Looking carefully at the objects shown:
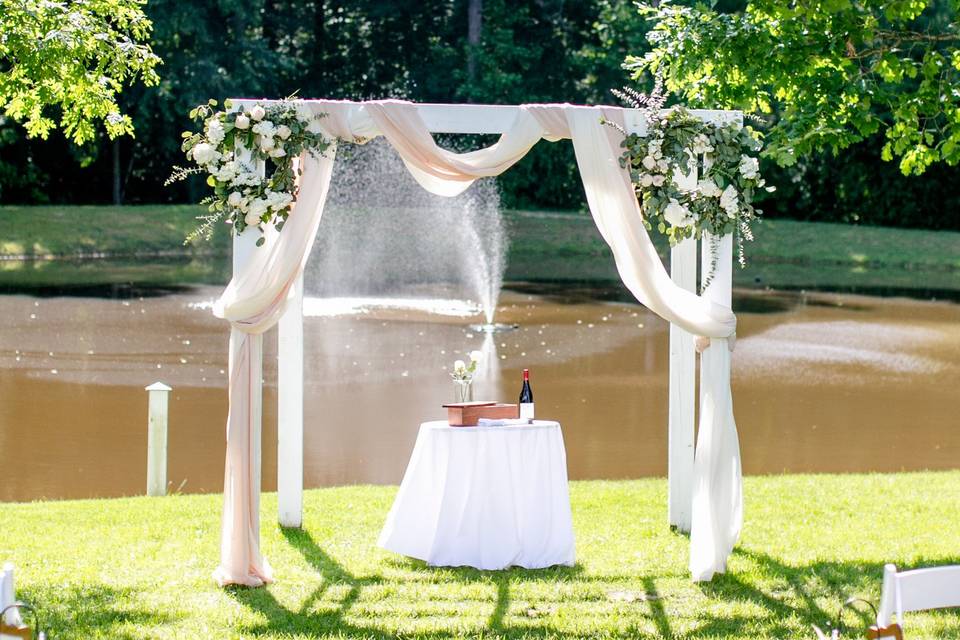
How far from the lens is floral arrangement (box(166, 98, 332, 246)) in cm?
697

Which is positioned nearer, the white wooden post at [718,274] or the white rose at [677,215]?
the white rose at [677,215]

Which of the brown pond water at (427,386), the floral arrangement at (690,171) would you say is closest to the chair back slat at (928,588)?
the floral arrangement at (690,171)

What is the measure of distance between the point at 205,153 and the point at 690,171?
2715 mm

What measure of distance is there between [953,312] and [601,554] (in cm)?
1746

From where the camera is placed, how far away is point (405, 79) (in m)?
43.6

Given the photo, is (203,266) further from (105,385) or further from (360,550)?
(360,550)

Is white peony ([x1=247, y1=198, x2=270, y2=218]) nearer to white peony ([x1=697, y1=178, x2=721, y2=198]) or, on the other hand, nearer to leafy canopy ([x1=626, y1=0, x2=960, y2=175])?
white peony ([x1=697, y1=178, x2=721, y2=198])

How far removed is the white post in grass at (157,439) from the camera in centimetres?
950

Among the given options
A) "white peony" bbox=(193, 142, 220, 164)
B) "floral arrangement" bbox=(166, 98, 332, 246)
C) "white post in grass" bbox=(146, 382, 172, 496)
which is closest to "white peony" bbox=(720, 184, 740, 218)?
"floral arrangement" bbox=(166, 98, 332, 246)

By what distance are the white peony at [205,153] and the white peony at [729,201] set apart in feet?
9.30

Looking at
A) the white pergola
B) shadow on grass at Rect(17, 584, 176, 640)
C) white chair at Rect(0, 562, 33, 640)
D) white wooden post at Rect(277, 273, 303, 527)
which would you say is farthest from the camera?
white wooden post at Rect(277, 273, 303, 527)

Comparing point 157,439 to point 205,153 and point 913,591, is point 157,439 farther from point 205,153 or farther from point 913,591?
point 913,591

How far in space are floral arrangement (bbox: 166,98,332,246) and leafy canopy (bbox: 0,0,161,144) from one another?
5.46 ft

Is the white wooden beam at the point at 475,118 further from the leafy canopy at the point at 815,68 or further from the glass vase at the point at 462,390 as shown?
the glass vase at the point at 462,390
